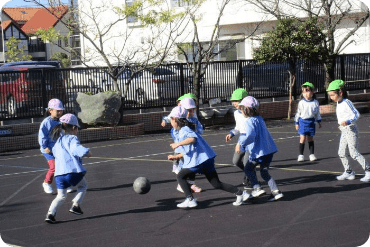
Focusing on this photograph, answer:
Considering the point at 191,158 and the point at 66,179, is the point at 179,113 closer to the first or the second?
the point at 191,158

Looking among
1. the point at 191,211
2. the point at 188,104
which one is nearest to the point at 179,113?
the point at 188,104

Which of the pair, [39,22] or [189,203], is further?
[39,22]

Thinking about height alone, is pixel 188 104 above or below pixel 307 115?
above

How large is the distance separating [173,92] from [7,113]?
18.8 ft

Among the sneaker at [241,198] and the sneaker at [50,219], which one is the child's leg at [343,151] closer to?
the sneaker at [241,198]

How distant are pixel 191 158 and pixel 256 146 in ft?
3.18

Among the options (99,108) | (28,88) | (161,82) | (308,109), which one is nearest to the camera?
(308,109)

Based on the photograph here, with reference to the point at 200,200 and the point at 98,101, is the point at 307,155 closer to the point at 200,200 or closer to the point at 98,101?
the point at 200,200

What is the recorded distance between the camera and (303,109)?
12742mm

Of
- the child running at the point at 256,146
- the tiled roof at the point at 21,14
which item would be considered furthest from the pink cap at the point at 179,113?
the tiled roof at the point at 21,14

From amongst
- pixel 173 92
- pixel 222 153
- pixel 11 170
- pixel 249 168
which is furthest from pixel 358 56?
pixel 249 168

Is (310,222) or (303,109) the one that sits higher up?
(303,109)

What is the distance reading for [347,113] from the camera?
10.2 m

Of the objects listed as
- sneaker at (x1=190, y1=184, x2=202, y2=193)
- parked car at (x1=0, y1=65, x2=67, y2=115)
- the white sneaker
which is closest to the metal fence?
parked car at (x1=0, y1=65, x2=67, y2=115)
